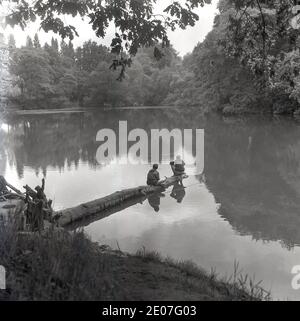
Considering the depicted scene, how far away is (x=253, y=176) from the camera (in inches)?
818

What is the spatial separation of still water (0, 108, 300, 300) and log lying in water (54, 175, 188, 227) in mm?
445

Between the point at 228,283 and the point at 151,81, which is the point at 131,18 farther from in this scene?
the point at 151,81

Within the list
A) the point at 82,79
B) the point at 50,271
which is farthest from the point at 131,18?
the point at 82,79

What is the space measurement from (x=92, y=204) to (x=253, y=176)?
30.2ft

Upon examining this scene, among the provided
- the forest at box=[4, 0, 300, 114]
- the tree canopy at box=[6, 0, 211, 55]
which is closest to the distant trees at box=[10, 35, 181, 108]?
the forest at box=[4, 0, 300, 114]

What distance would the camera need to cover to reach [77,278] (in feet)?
17.5

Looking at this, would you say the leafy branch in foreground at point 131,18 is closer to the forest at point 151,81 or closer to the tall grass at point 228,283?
the tall grass at point 228,283

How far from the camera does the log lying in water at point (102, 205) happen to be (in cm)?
1311

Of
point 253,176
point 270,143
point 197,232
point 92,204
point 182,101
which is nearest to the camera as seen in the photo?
point 197,232

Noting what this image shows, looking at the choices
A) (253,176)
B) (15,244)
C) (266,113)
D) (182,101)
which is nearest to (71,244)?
(15,244)

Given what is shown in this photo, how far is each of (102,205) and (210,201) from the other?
13.9ft

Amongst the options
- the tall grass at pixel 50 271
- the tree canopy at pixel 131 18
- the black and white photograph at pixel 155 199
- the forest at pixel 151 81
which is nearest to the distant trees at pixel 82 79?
the forest at pixel 151 81
